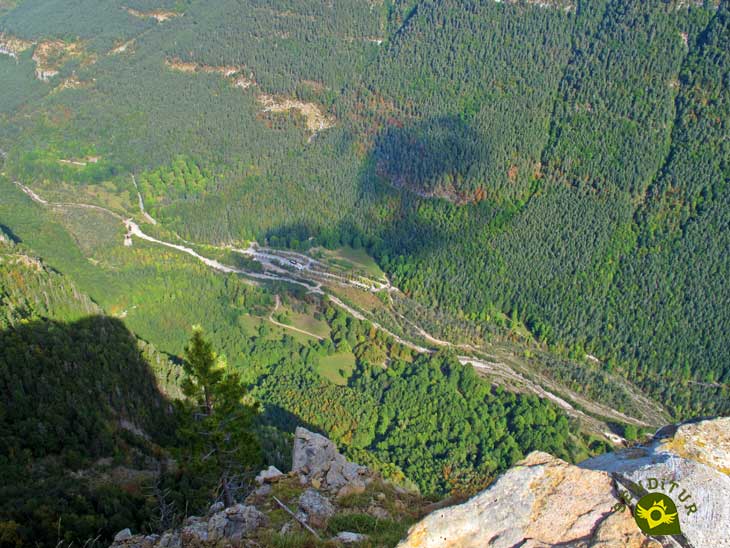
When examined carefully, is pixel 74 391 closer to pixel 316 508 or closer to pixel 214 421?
pixel 214 421

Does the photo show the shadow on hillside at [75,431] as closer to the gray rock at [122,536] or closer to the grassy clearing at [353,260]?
the gray rock at [122,536]

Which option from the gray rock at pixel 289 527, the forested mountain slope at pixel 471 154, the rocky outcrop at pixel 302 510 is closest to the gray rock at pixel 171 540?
the rocky outcrop at pixel 302 510

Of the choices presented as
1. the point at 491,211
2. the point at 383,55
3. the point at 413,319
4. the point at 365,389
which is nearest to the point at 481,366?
the point at 413,319

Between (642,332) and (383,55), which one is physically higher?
(383,55)

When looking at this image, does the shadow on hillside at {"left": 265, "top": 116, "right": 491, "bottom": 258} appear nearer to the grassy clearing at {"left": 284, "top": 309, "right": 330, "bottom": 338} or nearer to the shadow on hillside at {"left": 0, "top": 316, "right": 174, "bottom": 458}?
the grassy clearing at {"left": 284, "top": 309, "right": 330, "bottom": 338}

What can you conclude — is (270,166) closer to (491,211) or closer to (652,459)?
(491,211)

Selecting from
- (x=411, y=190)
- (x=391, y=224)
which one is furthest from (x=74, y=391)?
(x=411, y=190)
